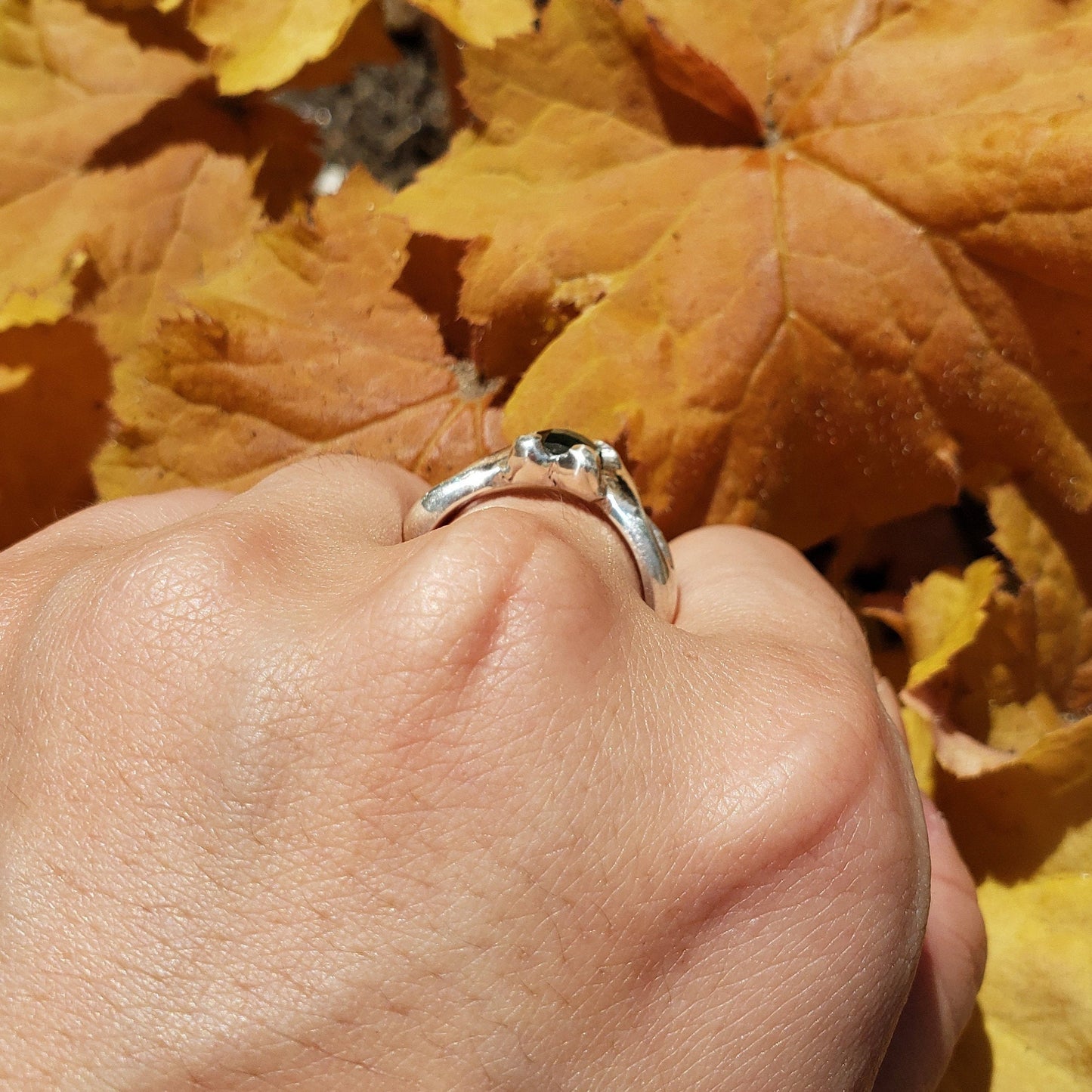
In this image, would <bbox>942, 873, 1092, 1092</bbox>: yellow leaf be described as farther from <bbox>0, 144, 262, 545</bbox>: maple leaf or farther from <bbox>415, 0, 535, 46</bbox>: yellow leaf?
<bbox>0, 144, 262, 545</bbox>: maple leaf

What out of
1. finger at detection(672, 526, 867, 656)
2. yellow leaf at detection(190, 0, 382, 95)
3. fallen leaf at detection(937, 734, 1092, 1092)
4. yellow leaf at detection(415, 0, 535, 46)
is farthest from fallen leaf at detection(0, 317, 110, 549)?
fallen leaf at detection(937, 734, 1092, 1092)

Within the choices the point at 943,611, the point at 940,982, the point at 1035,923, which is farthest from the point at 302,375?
the point at 1035,923

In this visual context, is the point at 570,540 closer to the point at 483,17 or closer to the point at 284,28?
the point at 483,17

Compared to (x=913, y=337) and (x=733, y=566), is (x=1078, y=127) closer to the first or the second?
(x=913, y=337)

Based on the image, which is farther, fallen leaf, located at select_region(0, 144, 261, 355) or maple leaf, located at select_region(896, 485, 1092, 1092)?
fallen leaf, located at select_region(0, 144, 261, 355)

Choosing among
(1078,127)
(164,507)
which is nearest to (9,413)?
(164,507)

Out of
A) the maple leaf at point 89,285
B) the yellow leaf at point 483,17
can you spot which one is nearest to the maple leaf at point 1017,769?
the yellow leaf at point 483,17

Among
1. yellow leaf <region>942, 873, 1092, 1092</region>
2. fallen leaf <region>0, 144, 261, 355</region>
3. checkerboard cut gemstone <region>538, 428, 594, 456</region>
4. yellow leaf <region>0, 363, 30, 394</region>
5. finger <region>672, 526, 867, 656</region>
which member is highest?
fallen leaf <region>0, 144, 261, 355</region>
